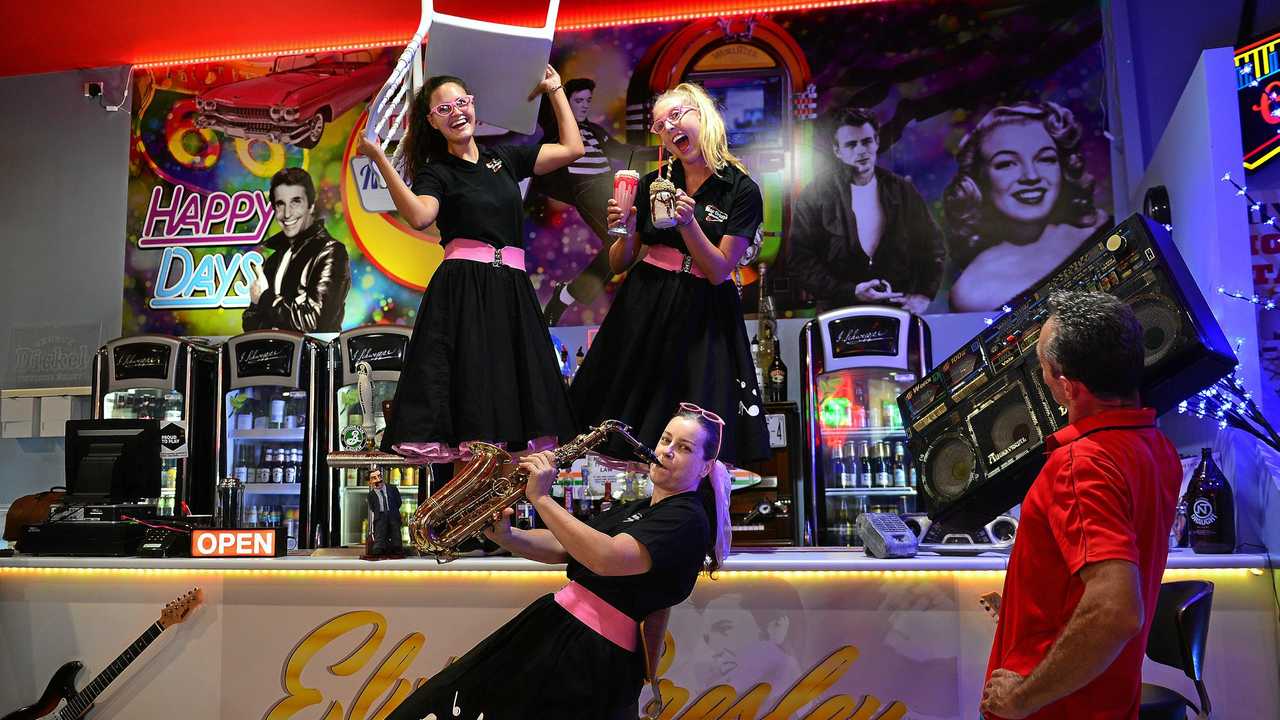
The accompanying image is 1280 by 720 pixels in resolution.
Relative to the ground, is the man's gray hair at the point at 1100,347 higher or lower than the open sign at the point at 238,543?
higher

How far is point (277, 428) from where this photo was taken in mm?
6523

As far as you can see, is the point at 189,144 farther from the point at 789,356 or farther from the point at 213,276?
the point at 789,356

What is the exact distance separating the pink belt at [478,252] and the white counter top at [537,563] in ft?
4.59

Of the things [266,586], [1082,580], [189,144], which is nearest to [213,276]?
[189,144]

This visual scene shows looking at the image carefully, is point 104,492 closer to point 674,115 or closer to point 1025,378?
point 674,115

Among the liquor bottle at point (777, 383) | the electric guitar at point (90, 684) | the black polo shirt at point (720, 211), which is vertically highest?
the black polo shirt at point (720, 211)

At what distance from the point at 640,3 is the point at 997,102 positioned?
7.90 ft

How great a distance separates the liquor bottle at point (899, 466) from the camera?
5.82 meters

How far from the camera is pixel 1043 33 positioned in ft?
21.3

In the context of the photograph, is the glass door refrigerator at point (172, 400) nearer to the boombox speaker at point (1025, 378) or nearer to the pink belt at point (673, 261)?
the pink belt at point (673, 261)

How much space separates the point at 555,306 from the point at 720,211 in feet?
12.4

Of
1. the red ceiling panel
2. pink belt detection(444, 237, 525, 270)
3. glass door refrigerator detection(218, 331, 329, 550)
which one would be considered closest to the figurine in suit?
pink belt detection(444, 237, 525, 270)

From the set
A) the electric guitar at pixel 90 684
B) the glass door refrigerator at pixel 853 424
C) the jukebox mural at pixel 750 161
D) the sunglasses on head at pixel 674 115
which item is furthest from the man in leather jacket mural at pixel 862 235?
the electric guitar at pixel 90 684

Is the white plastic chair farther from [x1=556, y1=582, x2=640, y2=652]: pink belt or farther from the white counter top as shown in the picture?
the white counter top
